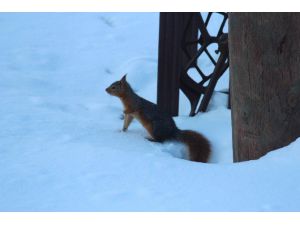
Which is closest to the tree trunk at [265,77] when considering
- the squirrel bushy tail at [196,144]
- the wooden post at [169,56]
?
the squirrel bushy tail at [196,144]

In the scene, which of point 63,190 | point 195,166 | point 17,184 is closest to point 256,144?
point 195,166

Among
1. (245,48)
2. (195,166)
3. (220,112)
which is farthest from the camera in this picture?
(220,112)

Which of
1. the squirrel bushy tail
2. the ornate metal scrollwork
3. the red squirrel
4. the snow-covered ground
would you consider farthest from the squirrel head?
the ornate metal scrollwork

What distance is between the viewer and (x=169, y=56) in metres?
5.29

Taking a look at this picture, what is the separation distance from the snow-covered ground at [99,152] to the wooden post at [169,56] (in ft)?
1.07

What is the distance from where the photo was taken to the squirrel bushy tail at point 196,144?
168 inches

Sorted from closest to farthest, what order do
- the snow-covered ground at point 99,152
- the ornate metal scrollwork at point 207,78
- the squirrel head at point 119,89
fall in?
1. the snow-covered ground at point 99,152
2. the squirrel head at point 119,89
3. the ornate metal scrollwork at point 207,78

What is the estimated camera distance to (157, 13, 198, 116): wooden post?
17.3 feet

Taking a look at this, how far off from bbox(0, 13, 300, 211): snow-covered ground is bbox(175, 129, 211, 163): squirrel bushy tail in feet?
0.27

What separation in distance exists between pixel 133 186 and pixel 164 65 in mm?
2937

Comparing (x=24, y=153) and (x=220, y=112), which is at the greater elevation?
(x=24, y=153)

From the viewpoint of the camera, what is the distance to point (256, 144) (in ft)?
10.7

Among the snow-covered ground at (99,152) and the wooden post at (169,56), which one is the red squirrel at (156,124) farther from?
the wooden post at (169,56)

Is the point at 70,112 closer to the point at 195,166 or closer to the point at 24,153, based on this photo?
the point at 24,153
